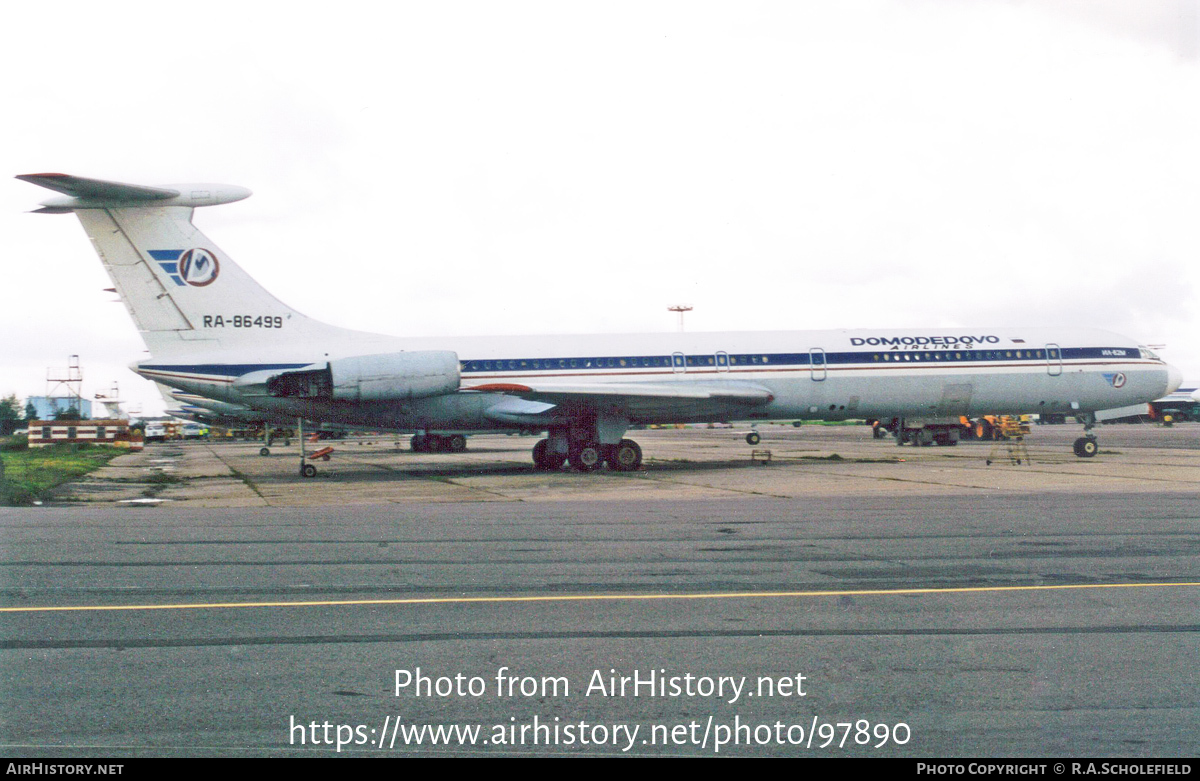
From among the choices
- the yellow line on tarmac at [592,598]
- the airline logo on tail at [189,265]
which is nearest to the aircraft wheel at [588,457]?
the airline logo on tail at [189,265]

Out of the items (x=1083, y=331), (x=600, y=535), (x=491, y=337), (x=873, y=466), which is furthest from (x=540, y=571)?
(x=1083, y=331)

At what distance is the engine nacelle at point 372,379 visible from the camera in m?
22.8

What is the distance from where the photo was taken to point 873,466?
86.4ft

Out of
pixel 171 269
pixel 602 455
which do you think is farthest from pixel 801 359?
pixel 171 269

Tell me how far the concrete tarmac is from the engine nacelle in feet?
28.6

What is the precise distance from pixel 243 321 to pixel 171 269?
78.1 inches

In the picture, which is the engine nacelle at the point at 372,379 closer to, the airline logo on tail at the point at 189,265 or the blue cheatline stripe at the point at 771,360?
the blue cheatline stripe at the point at 771,360

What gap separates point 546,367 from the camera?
2505cm

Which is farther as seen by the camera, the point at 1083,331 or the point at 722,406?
the point at 1083,331

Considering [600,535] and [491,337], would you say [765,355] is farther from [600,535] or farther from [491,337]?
[600,535]

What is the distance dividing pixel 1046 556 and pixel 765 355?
16.6 m

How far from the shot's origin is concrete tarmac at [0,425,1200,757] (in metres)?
4.47

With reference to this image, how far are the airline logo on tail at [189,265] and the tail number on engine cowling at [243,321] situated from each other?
84cm

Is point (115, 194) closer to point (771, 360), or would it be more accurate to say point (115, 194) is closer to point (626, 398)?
point (626, 398)
